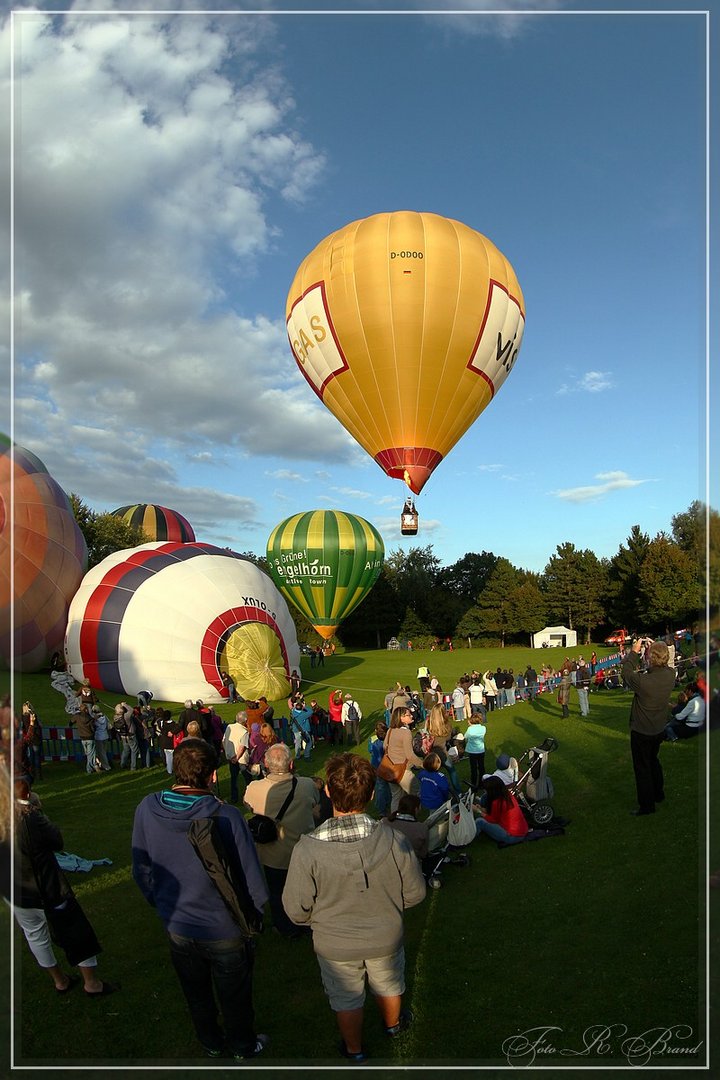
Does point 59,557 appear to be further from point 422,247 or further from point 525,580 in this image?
point 525,580

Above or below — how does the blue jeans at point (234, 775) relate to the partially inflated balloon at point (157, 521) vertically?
below

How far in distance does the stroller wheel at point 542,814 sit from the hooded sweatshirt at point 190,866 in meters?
4.12

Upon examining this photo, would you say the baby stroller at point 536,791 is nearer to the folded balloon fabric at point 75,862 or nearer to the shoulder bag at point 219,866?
the folded balloon fabric at point 75,862

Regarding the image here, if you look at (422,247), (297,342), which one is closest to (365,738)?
(297,342)

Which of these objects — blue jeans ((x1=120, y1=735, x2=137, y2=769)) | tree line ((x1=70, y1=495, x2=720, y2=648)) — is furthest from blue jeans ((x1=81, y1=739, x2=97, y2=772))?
tree line ((x1=70, y1=495, x2=720, y2=648))

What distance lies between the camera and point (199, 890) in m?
2.96

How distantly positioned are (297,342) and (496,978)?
16.6 metres

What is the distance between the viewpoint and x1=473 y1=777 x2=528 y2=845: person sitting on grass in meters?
6.26

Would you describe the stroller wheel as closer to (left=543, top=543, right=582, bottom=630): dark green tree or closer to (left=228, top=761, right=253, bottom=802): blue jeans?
(left=228, top=761, right=253, bottom=802): blue jeans

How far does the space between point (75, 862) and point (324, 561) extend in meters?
23.9

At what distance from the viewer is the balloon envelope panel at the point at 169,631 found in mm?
16938

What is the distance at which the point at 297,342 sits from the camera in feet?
59.6

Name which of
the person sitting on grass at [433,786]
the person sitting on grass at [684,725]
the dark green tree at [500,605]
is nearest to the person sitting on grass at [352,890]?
the person sitting on grass at [433,786]

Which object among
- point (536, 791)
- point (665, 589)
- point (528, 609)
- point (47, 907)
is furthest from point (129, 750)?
point (528, 609)
